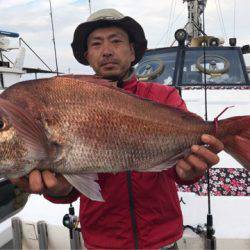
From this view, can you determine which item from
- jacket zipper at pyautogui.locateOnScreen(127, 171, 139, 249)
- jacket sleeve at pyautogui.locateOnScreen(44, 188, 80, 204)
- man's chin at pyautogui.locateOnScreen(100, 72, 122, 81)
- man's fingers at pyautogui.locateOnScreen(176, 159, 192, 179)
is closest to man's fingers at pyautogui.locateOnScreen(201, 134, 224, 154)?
man's fingers at pyautogui.locateOnScreen(176, 159, 192, 179)

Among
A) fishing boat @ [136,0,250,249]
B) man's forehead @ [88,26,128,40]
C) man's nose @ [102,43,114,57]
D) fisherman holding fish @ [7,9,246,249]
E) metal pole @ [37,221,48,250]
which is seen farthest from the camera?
metal pole @ [37,221,48,250]

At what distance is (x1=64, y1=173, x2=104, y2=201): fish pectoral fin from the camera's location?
2.01 m

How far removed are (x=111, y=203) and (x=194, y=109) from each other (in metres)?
2.94

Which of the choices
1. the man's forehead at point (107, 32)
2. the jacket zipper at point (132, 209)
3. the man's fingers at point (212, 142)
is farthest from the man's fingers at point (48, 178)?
the man's forehead at point (107, 32)

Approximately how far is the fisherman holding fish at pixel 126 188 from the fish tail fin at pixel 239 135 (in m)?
0.10

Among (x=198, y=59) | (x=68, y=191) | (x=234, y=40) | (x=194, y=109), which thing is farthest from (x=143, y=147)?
(x=234, y=40)

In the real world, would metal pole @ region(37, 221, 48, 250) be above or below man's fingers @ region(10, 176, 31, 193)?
below

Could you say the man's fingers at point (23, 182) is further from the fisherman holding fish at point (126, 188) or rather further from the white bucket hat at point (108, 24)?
the white bucket hat at point (108, 24)

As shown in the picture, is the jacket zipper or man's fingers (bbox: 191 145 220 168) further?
the jacket zipper

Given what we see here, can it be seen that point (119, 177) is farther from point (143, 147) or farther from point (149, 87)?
point (149, 87)

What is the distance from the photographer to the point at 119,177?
95.3 inches

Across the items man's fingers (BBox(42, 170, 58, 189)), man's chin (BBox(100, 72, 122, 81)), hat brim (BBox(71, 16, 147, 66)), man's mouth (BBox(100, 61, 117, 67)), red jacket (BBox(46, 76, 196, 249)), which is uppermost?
hat brim (BBox(71, 16, 147, 66))

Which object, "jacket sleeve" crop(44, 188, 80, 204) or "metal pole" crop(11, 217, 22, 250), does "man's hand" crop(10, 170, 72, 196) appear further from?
"metal pole" crop(11, 217, 22, 250)

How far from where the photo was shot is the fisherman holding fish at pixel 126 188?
7.44ft
